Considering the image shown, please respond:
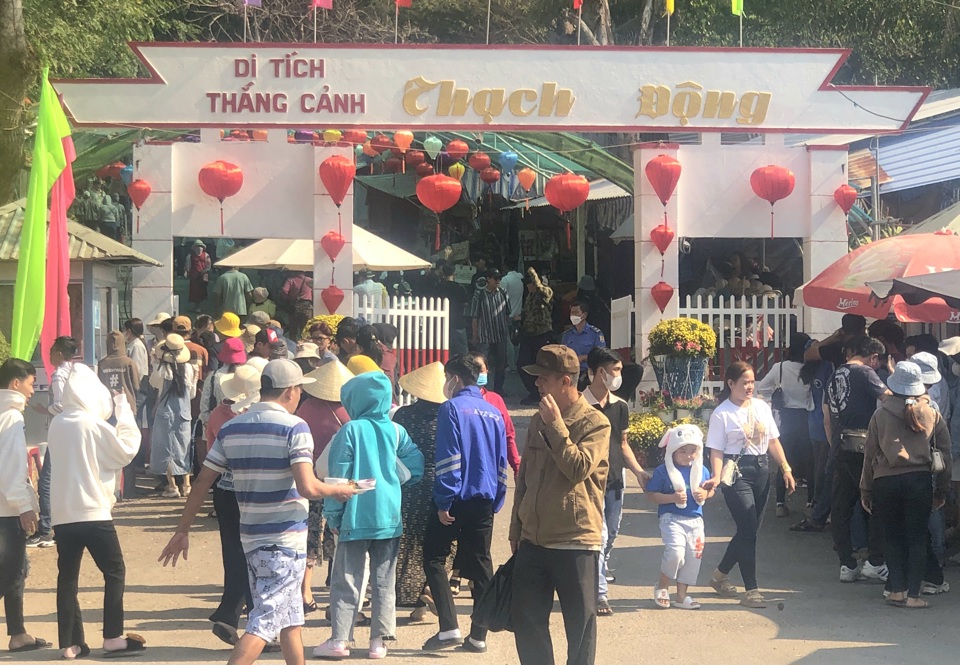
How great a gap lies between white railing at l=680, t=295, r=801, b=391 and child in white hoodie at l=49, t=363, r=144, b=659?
8.84m

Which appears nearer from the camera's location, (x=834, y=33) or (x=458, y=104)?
(x=458, y=104)

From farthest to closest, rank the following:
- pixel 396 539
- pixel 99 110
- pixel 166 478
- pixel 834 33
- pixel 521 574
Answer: pixel 834 33, pixel 99 110, pixel 166 478, pixel 396 539, pixel 521 574

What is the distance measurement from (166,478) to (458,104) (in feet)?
18.5

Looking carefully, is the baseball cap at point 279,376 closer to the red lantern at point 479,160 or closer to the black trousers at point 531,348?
the black trousers at point 531,348

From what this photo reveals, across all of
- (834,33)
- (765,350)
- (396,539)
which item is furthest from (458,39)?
(396,539)

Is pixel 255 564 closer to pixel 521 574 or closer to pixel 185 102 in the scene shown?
pixel 521 574

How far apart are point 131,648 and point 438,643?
5.95ft

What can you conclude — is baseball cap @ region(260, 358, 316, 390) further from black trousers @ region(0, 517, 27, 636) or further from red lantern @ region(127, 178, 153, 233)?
red lantern @ region(127, 178, 153, 233)

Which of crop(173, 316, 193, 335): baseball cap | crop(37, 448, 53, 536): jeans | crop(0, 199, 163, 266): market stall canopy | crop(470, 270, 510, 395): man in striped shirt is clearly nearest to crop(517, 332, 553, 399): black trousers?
crop(470, 270, 510, 395): man in striped shirt

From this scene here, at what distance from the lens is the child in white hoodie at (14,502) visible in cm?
690

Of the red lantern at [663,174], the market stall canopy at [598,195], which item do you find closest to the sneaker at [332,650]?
the red lantern at [663,174]

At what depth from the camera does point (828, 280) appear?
36.0ft

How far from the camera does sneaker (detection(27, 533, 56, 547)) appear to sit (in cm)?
1016

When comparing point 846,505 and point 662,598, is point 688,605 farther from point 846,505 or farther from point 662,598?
point 846,505
